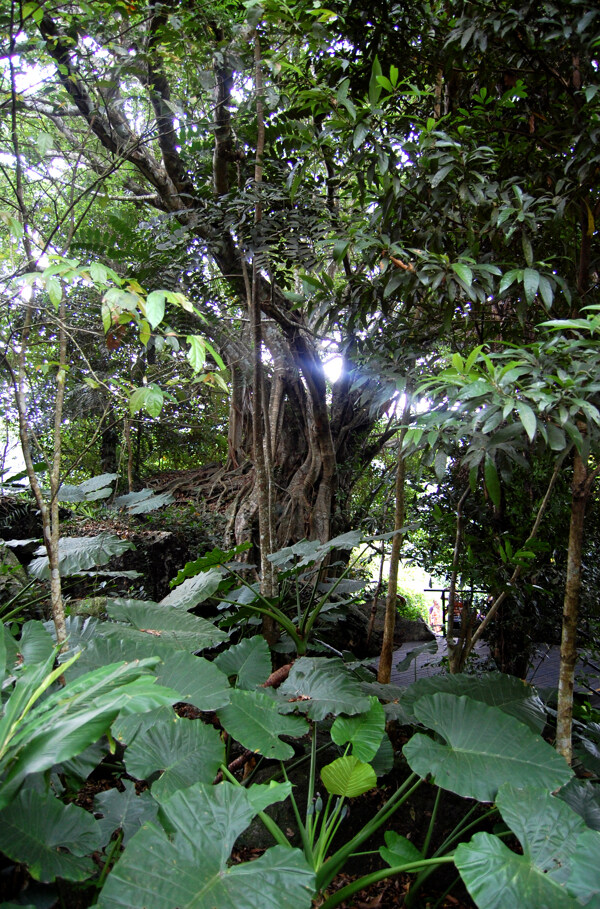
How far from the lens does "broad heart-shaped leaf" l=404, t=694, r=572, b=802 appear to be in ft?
4.22

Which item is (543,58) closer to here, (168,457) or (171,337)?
(171,337)

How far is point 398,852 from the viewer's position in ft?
4.45

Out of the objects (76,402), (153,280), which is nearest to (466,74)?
(153,280)

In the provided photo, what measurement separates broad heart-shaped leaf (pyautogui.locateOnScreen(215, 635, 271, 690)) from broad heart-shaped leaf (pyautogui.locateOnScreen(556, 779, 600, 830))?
937 mm

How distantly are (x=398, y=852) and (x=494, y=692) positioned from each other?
597 mm

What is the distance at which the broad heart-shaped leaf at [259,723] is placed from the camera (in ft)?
4.62

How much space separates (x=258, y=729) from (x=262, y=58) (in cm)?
281

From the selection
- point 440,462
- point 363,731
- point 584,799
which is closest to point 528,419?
point 440,462

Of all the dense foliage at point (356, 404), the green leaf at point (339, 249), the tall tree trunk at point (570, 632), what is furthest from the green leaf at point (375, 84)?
the tall tree trunk at point (570, 632)

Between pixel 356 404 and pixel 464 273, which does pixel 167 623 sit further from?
pixel 464 273

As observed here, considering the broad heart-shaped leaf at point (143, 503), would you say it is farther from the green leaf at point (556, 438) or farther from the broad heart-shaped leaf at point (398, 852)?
the green leaf at point (556, 438)

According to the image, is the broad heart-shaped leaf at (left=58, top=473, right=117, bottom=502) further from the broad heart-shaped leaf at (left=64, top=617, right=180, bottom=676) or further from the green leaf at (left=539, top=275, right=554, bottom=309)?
the green leaf at (left=539, top=275, right=554, bottom=309)

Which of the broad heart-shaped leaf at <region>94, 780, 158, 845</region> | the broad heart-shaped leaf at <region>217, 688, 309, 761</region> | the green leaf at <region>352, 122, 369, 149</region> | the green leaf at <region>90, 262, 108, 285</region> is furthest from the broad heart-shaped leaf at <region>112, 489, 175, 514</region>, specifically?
the green leaf at <region>352, 122, 369, 149</region>

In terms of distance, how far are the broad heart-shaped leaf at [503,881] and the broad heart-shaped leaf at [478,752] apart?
22 centimetres
